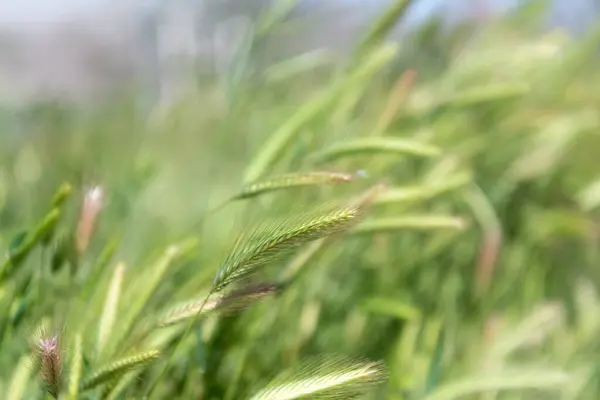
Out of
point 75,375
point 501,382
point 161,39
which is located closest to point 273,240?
point 75,375

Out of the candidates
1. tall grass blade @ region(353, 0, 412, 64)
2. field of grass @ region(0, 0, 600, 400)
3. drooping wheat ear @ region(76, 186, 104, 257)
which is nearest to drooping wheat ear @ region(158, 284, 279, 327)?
field of grass @ region(0, 0, 600, 400)

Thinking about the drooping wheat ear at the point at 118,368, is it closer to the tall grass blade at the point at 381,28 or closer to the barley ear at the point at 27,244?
the barley ear at the point at 27,244

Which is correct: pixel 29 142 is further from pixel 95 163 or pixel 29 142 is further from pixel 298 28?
pixel 298 28

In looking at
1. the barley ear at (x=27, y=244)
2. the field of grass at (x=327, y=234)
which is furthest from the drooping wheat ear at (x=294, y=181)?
the barley ear at (x=27, y=244)

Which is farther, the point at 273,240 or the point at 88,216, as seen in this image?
the point at 88,216

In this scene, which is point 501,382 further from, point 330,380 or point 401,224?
point 330,380

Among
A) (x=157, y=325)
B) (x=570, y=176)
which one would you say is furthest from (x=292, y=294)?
(x=570, y=176)

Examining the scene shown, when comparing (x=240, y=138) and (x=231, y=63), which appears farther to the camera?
(x=240, y=138)
